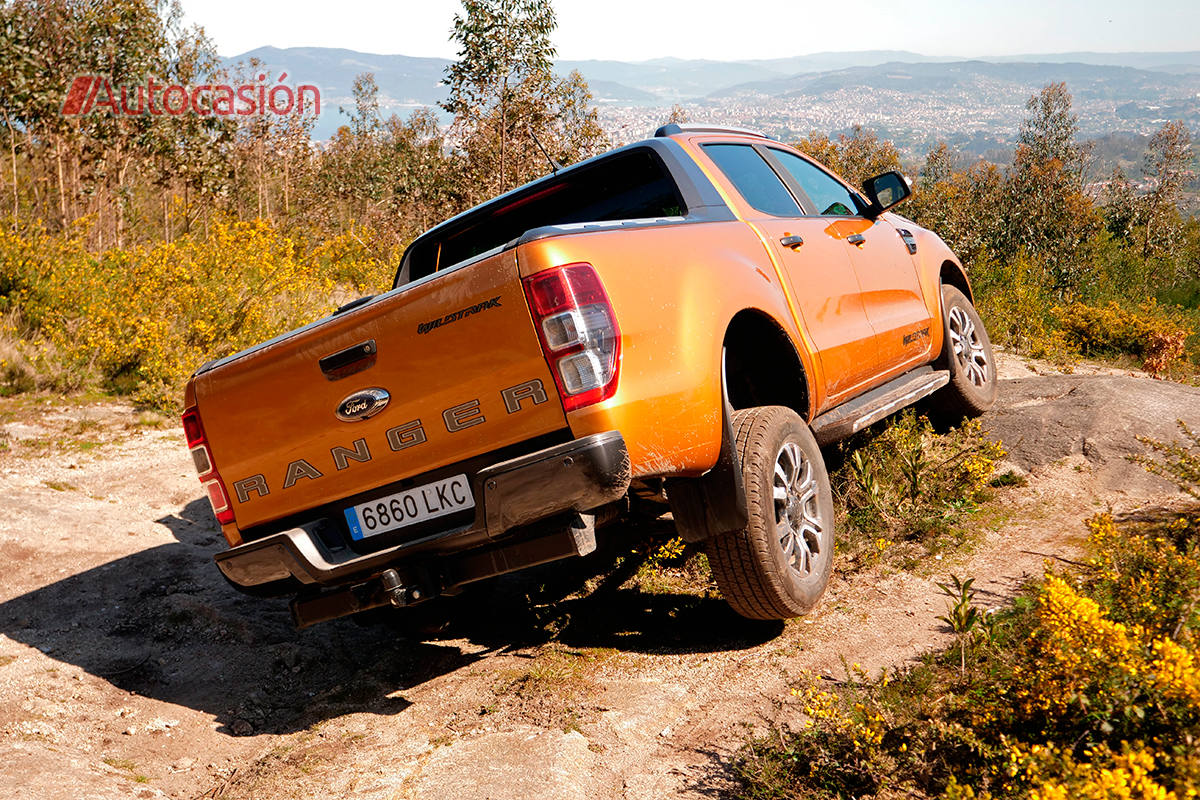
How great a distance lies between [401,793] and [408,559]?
72 centimetres

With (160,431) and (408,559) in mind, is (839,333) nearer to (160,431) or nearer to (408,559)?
(408,559)

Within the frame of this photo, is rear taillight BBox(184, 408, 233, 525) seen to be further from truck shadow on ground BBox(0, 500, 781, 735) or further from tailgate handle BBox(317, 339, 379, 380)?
truck shadow on ground BBox(0, 500, 781, 735)

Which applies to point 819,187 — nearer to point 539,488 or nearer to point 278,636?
point 539,488

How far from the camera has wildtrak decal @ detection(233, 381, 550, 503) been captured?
8.44 feet

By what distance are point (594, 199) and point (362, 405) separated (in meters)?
1.52

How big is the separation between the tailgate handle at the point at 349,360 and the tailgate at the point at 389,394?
0.01 metres

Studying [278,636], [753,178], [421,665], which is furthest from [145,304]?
[753,178]

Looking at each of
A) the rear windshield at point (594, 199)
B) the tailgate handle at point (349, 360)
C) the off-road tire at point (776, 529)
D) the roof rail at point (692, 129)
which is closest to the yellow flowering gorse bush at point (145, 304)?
the rear windshield at point (594, 199)

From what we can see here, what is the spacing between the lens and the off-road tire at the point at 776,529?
2.96 metres

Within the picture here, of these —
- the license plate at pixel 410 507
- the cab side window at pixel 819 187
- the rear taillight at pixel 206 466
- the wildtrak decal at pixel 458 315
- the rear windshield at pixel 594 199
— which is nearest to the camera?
the wildtrak decal at pixel 458 315

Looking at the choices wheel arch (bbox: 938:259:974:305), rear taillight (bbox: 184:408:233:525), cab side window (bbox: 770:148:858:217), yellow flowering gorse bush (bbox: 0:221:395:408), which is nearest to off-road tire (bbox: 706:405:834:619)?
cab side window (bbox: 770:148:858:217)

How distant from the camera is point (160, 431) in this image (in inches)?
271

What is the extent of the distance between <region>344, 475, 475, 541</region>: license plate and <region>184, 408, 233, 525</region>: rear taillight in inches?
21.5

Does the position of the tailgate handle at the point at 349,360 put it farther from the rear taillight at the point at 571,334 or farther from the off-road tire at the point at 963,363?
the off-road tire at the point at 963,363
